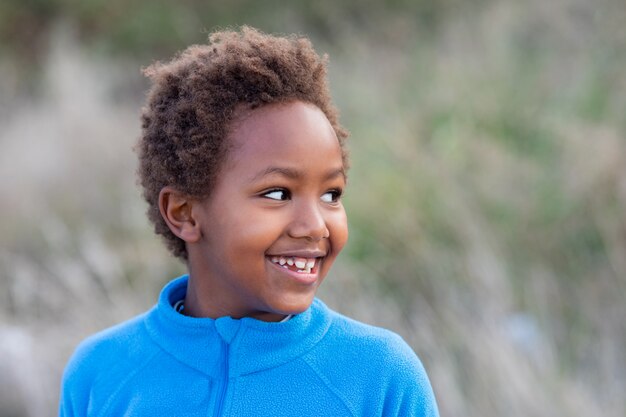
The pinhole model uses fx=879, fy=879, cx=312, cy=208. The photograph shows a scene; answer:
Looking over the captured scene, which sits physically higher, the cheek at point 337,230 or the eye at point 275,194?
the eye at point 275,194

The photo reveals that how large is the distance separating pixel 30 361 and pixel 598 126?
3306mm

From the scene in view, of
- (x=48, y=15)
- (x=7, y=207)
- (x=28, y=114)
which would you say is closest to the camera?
(x=7, y=207)

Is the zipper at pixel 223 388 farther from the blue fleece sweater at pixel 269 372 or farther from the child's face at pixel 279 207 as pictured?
the child's face at pixel 279 207

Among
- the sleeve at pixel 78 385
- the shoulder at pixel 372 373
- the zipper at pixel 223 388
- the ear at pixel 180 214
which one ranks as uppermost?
the ear at pixel 180 214

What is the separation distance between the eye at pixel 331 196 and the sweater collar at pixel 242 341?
0.27m

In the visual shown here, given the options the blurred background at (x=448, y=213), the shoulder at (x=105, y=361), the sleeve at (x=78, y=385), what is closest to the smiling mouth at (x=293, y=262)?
the shoulder at (x=105, y=361)

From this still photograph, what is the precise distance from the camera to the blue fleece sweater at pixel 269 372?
1.91 m

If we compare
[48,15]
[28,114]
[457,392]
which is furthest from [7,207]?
[48,15]

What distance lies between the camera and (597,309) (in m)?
3.93

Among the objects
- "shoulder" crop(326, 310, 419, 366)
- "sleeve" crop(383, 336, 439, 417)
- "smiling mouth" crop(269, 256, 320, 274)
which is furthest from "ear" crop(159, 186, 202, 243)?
"sleeve" crop(383, 336, 439, 417)

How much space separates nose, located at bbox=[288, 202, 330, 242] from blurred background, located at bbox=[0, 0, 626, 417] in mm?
1102

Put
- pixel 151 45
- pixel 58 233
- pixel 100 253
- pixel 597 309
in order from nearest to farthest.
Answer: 1. pixel 597 309
2. pixel 100 253
3. pixel 58 233
4. pixel 151 45

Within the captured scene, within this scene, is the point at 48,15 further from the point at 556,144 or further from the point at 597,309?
the point at 597,309

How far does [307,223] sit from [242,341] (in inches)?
12.8
